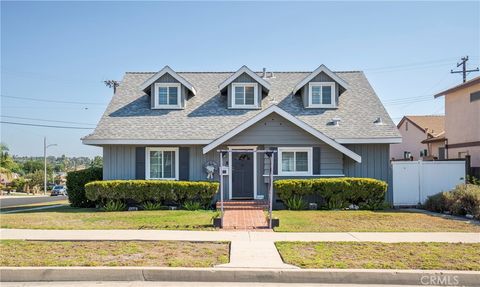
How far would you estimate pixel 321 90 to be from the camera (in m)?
18.9

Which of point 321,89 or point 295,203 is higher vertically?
point 321,89

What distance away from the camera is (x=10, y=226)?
11.2m

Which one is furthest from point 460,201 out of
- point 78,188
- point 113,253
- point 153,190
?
point 78,188

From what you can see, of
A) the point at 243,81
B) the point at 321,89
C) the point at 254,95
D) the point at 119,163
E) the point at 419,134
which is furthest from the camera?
the point at 419,134

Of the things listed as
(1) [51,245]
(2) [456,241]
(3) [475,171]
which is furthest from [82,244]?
(3) [475,171]

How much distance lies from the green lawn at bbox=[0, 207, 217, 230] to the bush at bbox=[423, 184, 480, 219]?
28.1ft

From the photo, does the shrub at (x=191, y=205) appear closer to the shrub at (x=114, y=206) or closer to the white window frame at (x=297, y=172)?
the shrub at (x=114, y=206)

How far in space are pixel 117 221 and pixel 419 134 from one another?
98.3ft

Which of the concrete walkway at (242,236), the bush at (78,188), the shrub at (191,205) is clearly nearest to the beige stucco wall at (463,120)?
the concrete walkway at (242,236)

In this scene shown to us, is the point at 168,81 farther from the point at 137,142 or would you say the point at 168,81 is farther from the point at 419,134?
the point at 419,134

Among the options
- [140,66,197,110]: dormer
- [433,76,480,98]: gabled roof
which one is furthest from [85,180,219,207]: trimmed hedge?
[433,76,480,98]: gabled roof

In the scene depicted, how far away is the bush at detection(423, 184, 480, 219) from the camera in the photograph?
12917 mm

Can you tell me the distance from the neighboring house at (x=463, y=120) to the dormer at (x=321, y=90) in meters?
6.65

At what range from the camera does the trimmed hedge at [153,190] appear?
15336mm
